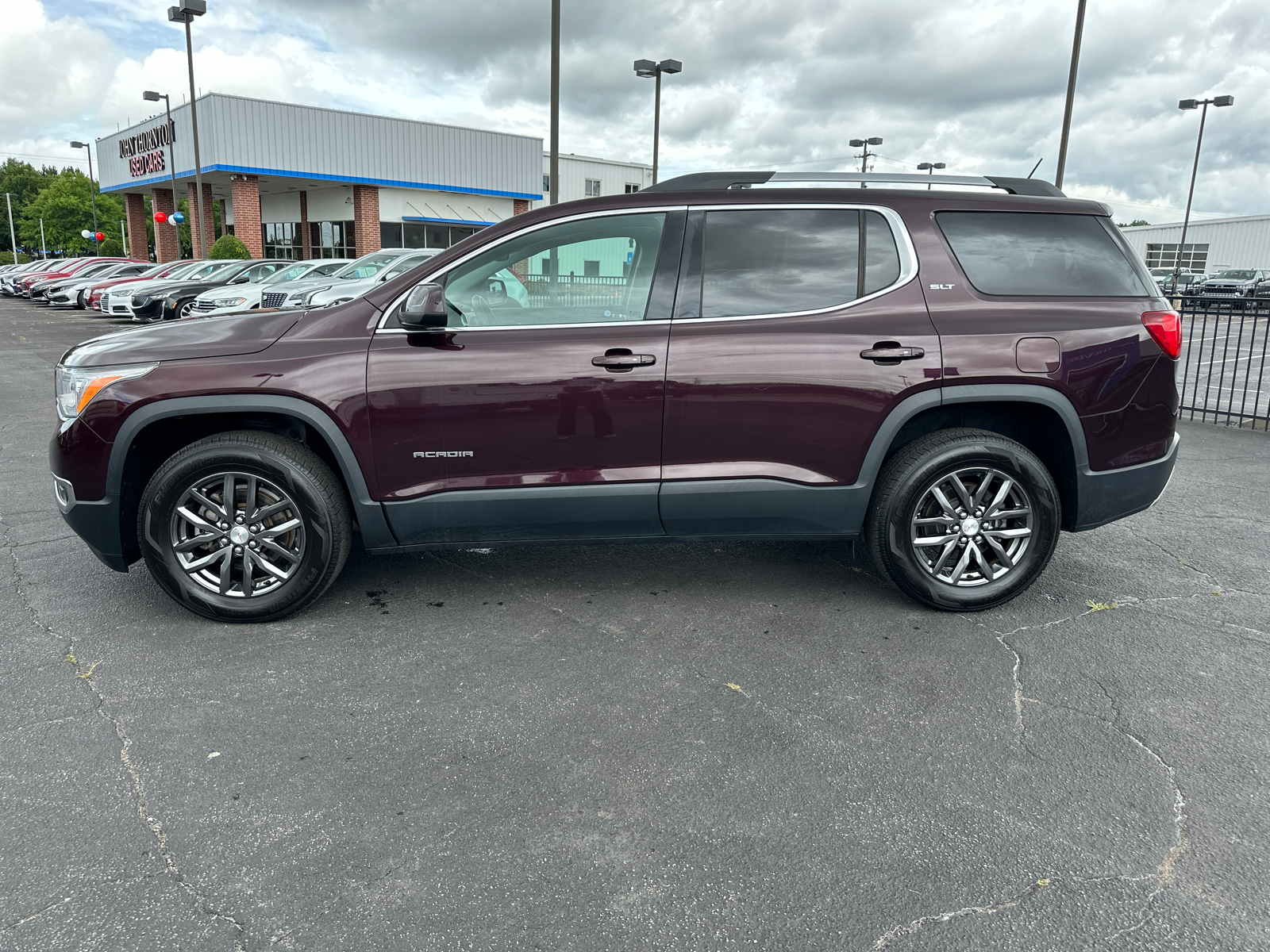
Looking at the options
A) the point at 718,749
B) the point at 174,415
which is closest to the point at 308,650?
the point at 174,415

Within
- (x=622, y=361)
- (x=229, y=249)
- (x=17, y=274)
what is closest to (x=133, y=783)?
(x=622, y=361)

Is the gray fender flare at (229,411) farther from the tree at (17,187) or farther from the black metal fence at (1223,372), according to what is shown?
the tree at (17,187)

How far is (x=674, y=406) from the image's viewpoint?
3867 millimetres

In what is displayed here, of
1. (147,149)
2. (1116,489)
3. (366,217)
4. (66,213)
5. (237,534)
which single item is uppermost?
(66,213)

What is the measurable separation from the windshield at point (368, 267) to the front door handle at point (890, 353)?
42.8 ft

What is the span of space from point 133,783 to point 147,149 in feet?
155

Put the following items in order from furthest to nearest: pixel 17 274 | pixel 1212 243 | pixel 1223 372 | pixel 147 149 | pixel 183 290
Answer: pixel 1212 243, pixel 147 149, pixel 17 274, pixel 183 290, pixel 1223 372

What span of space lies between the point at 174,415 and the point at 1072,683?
3.80 metres

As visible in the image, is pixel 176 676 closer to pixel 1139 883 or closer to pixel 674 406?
pixel 674 406

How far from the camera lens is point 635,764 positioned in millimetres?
2949

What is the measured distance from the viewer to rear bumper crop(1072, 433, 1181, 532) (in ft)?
13.6

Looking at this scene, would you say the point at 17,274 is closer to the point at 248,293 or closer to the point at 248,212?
the point at 248,212

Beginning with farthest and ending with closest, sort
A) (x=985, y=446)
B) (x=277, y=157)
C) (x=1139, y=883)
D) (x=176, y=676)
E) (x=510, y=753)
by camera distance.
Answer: (x=277, y=157)
(x=985, y=446)
(x=176, y=676)
(x=510, y=753)
(x=1139, y=883)

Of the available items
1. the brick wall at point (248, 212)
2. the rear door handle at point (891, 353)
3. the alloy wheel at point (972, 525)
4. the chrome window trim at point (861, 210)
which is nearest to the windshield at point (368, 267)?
the chrome window trim at point (861, 210)
